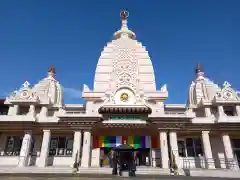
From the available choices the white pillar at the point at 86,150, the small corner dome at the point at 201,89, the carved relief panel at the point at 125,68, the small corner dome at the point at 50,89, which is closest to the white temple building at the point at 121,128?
the white pillar at the point at 86,150

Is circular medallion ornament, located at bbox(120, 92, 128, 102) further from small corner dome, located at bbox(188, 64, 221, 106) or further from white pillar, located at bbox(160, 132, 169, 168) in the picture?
small corner dome, located at bbox(188, 64, 221, 106)

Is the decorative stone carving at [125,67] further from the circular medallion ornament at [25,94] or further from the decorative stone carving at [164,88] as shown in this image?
the circular medallion ornament at [25,94]

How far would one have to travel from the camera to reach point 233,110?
23.1 m

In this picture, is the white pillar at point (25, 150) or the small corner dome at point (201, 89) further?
the small corner dome at point (201, 89)

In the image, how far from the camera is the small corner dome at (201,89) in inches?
1011

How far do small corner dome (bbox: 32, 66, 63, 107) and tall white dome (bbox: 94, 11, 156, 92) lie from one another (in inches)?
245

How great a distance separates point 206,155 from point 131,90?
10.4 meters

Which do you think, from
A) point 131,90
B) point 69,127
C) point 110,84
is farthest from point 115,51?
point 69,127

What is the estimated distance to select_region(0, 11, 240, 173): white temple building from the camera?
64.4ft

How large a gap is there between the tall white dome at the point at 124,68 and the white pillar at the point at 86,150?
601cm

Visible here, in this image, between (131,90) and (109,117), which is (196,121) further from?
(109,117)

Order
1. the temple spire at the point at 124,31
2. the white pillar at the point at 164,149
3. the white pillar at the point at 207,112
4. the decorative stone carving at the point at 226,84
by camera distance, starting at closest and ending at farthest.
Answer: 1. the white pillar at the point at 164,149
2. the white pillar at the point at 207,112
3. the decorative stone carving at the point at 226,84
4. the temple spire at the point at 124,31

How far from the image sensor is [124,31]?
100ft

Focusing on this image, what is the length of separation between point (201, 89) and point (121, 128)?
1351cm
